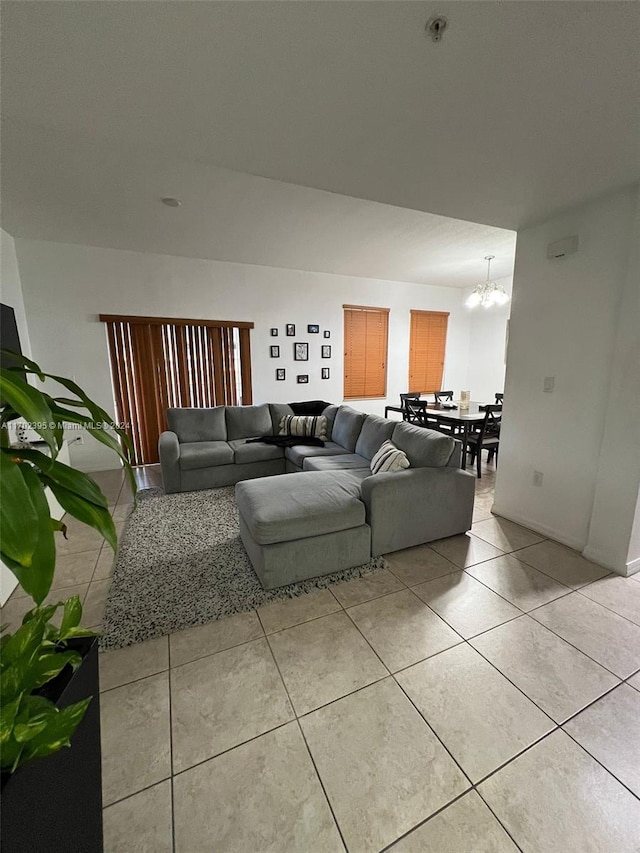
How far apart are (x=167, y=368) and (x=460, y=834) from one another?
4.90 meters

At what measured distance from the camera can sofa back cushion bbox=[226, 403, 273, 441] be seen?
436 centimetres

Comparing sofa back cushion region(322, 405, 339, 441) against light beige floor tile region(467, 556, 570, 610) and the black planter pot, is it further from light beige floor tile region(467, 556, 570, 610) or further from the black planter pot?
the black planter pot

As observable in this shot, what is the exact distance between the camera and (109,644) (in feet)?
5.58

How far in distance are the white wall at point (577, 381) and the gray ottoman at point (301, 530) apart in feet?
5.00

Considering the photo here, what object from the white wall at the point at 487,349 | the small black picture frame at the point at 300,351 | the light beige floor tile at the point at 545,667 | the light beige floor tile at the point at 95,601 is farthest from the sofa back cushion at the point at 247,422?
the white wall at the point at 487,349

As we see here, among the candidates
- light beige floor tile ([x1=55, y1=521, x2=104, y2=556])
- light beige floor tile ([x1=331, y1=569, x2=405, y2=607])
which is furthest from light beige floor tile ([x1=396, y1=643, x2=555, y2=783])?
light beige floor tile ([x1=55, y1=521, x2=104, y2=556])

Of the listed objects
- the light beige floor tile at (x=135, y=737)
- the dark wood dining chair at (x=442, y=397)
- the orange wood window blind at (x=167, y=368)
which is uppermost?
the orange wood window blind at (x=167, y=368)

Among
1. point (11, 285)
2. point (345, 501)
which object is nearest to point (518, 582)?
point (345, 501)

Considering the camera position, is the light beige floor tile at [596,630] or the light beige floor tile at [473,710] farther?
the light beige floor tile at [596,630]

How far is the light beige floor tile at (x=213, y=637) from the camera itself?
1664 mm

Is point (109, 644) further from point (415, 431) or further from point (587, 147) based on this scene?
point (587, 147)

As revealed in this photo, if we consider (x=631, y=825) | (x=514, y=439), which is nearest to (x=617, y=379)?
(x=514, y=439)

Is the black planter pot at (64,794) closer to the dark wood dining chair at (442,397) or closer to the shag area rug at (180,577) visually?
the shag area rug at (180,577)

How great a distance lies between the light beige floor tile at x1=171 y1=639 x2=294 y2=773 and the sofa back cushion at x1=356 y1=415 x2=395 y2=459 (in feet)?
6.52
